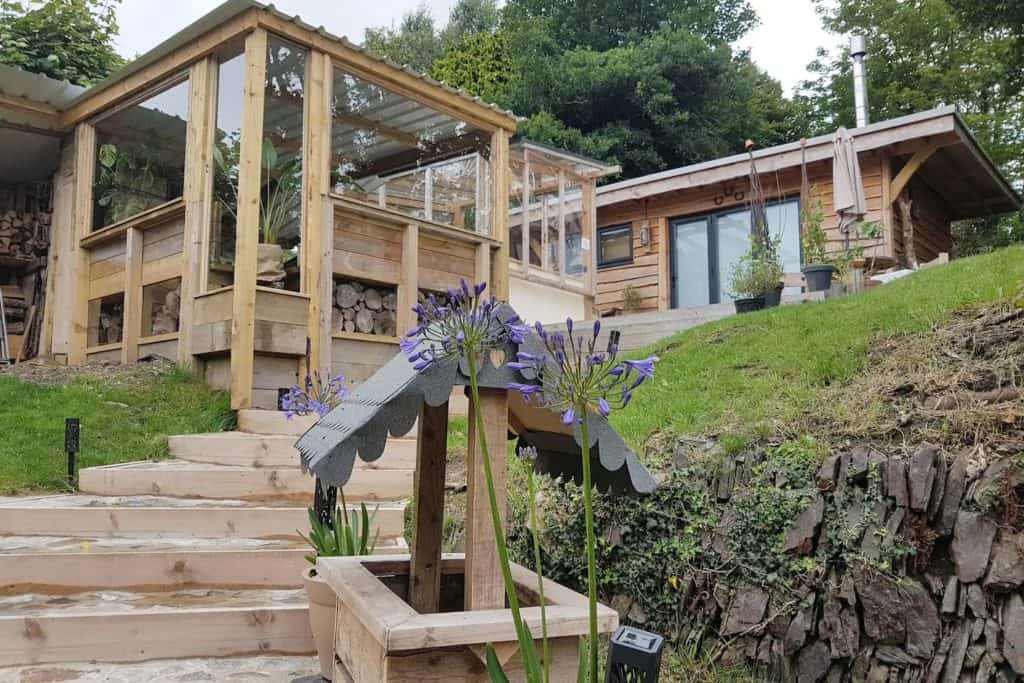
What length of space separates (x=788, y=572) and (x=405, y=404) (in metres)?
2.09

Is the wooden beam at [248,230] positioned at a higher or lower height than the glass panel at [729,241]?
lower

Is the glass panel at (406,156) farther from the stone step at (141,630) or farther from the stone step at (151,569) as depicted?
the stone step at (141,630)

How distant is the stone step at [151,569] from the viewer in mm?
3096

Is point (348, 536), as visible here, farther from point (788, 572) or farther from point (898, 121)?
point (898, 121)

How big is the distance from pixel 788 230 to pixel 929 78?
445 inches

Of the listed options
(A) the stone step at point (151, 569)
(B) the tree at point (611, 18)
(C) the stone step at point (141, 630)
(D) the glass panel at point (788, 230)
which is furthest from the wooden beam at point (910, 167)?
(B) the tree at point (611, 18)

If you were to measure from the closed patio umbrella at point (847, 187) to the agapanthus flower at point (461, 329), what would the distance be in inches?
327

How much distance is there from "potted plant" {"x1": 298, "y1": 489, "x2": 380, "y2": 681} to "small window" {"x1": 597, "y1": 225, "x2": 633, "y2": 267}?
11.3m

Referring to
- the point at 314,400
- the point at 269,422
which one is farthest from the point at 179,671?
the point at 269,422

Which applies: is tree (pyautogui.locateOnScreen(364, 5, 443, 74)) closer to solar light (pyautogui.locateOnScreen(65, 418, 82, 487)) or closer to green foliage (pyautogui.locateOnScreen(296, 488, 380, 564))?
solar light (pyautogui.locateOnScreen(65, 418, 82, 487))

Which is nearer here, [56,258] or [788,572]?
[788,572]

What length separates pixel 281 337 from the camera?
5.70m

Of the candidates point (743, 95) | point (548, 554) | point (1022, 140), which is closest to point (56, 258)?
point (548, 554)

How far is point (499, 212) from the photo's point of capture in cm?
762
